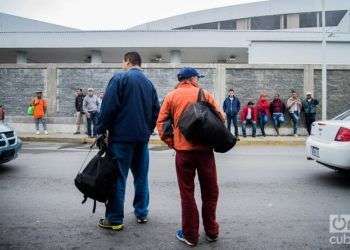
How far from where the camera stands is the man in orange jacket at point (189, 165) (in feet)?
13.9

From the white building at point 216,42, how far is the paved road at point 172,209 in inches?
532

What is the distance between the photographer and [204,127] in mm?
4074

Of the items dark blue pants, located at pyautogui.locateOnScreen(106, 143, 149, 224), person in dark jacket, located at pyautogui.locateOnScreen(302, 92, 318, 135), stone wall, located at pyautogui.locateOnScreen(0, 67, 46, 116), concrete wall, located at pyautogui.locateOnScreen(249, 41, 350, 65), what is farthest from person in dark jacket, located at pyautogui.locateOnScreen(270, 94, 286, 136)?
dark blue pants, located at pyautogui.locateOnScreen(106, 143, 149, 224)

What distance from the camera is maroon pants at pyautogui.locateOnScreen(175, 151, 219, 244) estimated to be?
4250 mm

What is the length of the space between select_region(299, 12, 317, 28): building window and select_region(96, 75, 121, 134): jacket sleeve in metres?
41.8

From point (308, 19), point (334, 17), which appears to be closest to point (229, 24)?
point (308, 19)

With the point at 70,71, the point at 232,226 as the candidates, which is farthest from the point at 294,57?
the point at 232,226

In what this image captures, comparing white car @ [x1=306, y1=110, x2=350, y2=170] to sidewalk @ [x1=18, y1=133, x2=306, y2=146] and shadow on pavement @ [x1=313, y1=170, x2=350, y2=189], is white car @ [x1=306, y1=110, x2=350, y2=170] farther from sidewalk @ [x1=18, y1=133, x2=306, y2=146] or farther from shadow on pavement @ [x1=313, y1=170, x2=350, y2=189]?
sidewalk @ [x1=18, y1=133, x2=306, y2=146]

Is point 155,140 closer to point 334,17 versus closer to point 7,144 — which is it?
point 7,144

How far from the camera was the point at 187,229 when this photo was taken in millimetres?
4258

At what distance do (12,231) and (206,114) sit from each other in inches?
97.4

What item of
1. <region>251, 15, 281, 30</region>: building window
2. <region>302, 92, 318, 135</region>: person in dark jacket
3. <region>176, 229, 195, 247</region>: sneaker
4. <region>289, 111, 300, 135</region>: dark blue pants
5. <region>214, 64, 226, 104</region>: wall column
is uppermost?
<region>251, 15, 281, 30</region>: building window

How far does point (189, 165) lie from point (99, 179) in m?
0.95

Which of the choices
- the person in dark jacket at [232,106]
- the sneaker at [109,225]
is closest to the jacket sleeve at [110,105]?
Result: the sneaker at [109,225]
